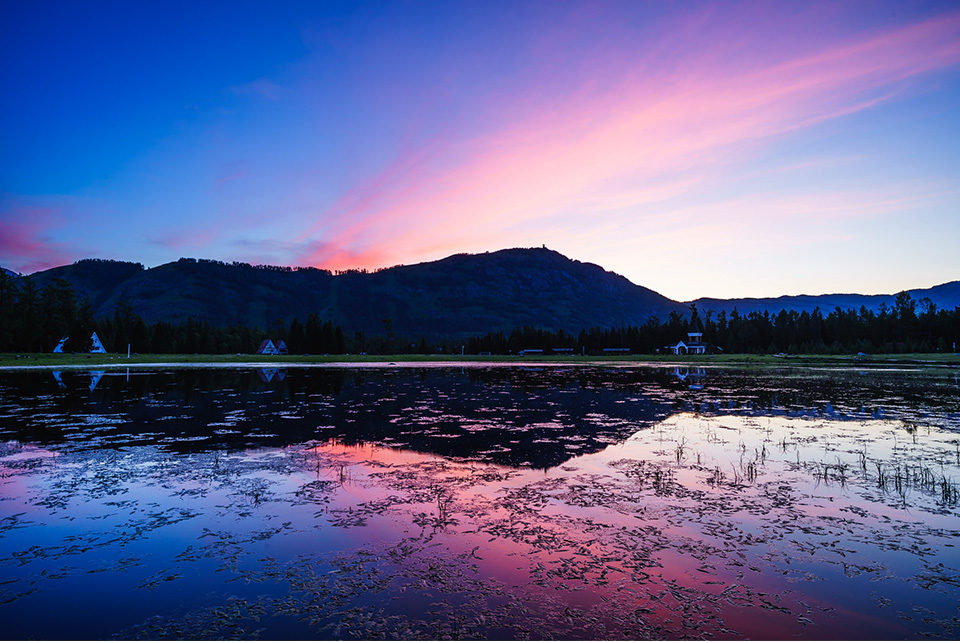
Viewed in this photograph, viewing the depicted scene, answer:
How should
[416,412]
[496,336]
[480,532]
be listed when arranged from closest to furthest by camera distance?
[480,532]
[416,412]
[496,336]

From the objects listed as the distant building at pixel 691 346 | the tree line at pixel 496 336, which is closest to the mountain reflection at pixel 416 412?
the tree line at pixel 496 336

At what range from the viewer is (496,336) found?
18638cm

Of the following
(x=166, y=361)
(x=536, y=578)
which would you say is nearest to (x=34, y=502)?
→ (x=536, y=578)

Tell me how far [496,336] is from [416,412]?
158 meters

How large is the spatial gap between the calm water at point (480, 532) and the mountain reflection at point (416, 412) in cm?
35

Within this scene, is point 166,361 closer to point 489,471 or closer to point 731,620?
point 489,471

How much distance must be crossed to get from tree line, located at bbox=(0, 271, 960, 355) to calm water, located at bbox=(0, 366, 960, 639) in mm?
132408

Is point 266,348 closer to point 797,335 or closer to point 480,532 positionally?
point 480,532

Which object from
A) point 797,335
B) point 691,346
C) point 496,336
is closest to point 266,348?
point 496,336

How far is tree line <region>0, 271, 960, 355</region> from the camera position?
12431 centimetres

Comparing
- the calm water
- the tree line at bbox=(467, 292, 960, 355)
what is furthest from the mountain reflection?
the tree line at bbox=(467, 292, 960, 355)

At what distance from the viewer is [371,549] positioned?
947 centimetres

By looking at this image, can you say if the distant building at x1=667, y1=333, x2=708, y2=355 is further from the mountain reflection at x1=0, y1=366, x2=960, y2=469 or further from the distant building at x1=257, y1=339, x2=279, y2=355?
the distant building at x1=257, y1=339, x2=279, y2=355

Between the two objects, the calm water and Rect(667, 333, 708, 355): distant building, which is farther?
Rect(667, 333, 708, 355): distant building
